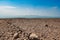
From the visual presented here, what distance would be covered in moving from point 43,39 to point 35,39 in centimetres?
131

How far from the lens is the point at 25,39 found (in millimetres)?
6953

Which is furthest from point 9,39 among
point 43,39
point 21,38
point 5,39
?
point 43,39

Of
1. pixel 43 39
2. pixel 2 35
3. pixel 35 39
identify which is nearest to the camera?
pixel 35 39

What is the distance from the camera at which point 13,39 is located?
699 centimetres

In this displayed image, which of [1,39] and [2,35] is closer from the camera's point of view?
[1,39]

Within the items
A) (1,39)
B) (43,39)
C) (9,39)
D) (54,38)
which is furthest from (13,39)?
(54,38)

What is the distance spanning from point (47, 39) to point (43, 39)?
272 mm

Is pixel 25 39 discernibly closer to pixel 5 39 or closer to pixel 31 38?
pixel 31 38

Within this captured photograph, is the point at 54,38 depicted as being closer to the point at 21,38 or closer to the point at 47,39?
the point at 47,39

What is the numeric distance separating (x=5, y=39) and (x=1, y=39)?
217 mm

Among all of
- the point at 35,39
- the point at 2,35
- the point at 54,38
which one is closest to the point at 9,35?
the point at 2,35

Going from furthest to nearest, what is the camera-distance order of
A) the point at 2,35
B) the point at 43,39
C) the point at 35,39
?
1. the point at 43,39
2. the point at 2,35
3. the point at 35,39

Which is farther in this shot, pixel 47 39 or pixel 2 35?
pixel 47 39

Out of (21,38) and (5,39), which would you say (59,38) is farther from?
(5,39)
